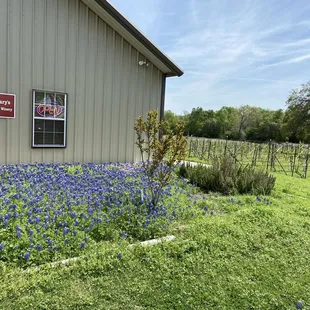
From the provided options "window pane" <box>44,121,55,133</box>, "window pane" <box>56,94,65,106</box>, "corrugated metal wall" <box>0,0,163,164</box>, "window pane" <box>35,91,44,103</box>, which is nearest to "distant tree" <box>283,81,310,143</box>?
"corrugated metal wall" <box>0,0,163,164</box>

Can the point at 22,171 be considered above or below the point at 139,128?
below

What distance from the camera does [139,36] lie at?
735 cm

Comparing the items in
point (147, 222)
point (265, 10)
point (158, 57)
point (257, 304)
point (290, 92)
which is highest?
point (290, 92)

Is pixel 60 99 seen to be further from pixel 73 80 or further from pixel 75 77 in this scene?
pixel 75 77

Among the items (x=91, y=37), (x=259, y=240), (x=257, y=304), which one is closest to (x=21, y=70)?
(x=91, y=37)

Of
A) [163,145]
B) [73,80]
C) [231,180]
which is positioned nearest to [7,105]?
[73,80]

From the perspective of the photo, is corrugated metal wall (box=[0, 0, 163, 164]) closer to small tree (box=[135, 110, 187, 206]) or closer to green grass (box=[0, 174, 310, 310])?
small tree (box=[135, 110, 187, 206])

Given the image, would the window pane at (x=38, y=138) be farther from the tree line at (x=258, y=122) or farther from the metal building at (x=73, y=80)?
the tree line at (x=258, y=122)

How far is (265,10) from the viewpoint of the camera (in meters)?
7.96

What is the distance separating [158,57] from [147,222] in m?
5.73

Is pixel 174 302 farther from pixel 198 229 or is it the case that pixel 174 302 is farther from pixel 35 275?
pixel 198 229

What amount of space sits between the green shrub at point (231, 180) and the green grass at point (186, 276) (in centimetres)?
230

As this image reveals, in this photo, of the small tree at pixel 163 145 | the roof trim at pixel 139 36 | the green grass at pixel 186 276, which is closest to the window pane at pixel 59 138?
the roof trim at pixel 139 36

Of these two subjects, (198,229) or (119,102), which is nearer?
(198,229)
